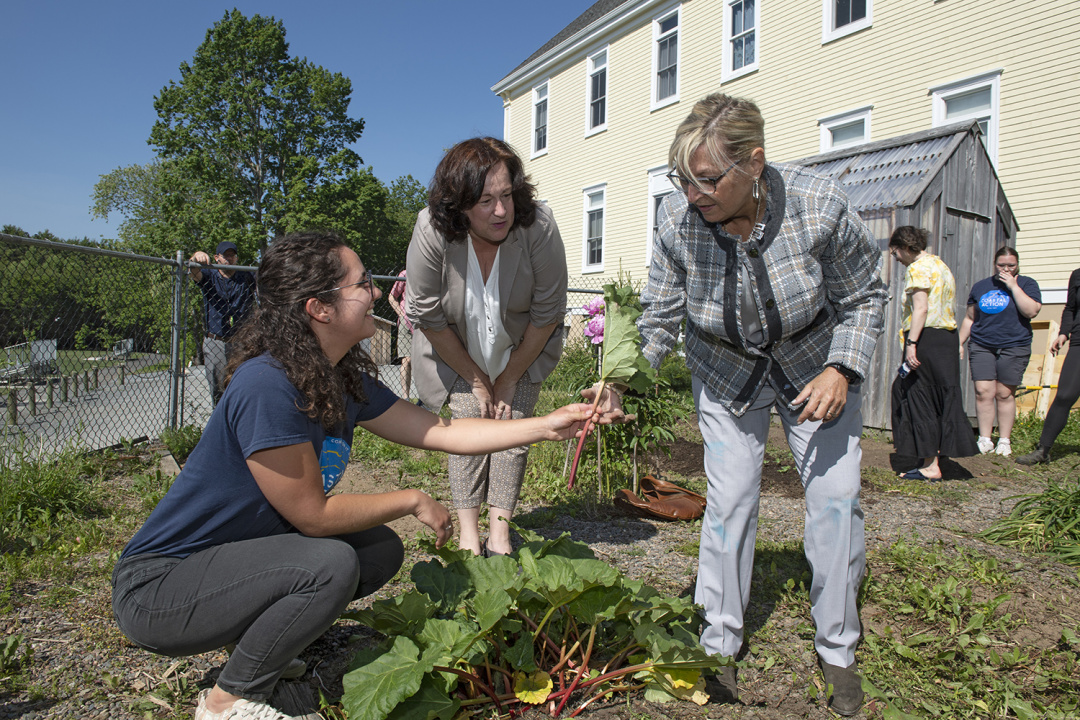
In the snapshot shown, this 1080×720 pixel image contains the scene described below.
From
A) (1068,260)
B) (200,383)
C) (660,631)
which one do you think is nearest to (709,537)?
(660,631)

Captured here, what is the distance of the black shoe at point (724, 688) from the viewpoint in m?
2.13

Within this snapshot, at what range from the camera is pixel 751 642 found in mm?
2504

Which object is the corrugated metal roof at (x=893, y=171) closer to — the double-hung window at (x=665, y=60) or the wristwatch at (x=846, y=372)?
the wristwatch at (x=846, y=372)

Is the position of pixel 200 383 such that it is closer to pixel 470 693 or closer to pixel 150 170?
pixel 470 693

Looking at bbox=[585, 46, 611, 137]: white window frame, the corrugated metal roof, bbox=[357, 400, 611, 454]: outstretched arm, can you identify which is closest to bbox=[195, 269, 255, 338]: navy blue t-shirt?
bbox=[357, 400, 611, 454]: outstretched arm

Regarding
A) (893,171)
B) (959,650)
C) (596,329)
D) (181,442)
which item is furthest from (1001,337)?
(181,442)

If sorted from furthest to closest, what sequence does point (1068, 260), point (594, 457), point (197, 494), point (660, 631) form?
point (1068, 260)
point (594, 457)
point (660, 631)
point (197, 494)

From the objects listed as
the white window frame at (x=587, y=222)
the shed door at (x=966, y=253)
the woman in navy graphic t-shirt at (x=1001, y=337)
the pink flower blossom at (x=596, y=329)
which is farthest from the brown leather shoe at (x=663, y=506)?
the white window frame at (x=587, y=222)

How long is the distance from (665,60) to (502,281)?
1363 cm

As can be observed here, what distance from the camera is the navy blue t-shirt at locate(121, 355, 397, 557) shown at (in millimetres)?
1841

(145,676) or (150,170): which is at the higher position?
(150,170)

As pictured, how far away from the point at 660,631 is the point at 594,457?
8.28 feet

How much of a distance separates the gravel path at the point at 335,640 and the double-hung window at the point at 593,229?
12.8 meters

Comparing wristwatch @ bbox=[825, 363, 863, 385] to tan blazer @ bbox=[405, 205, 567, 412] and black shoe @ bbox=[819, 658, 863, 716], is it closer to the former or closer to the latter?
black shoe @ bbox=[819, 658, 863, 716]
